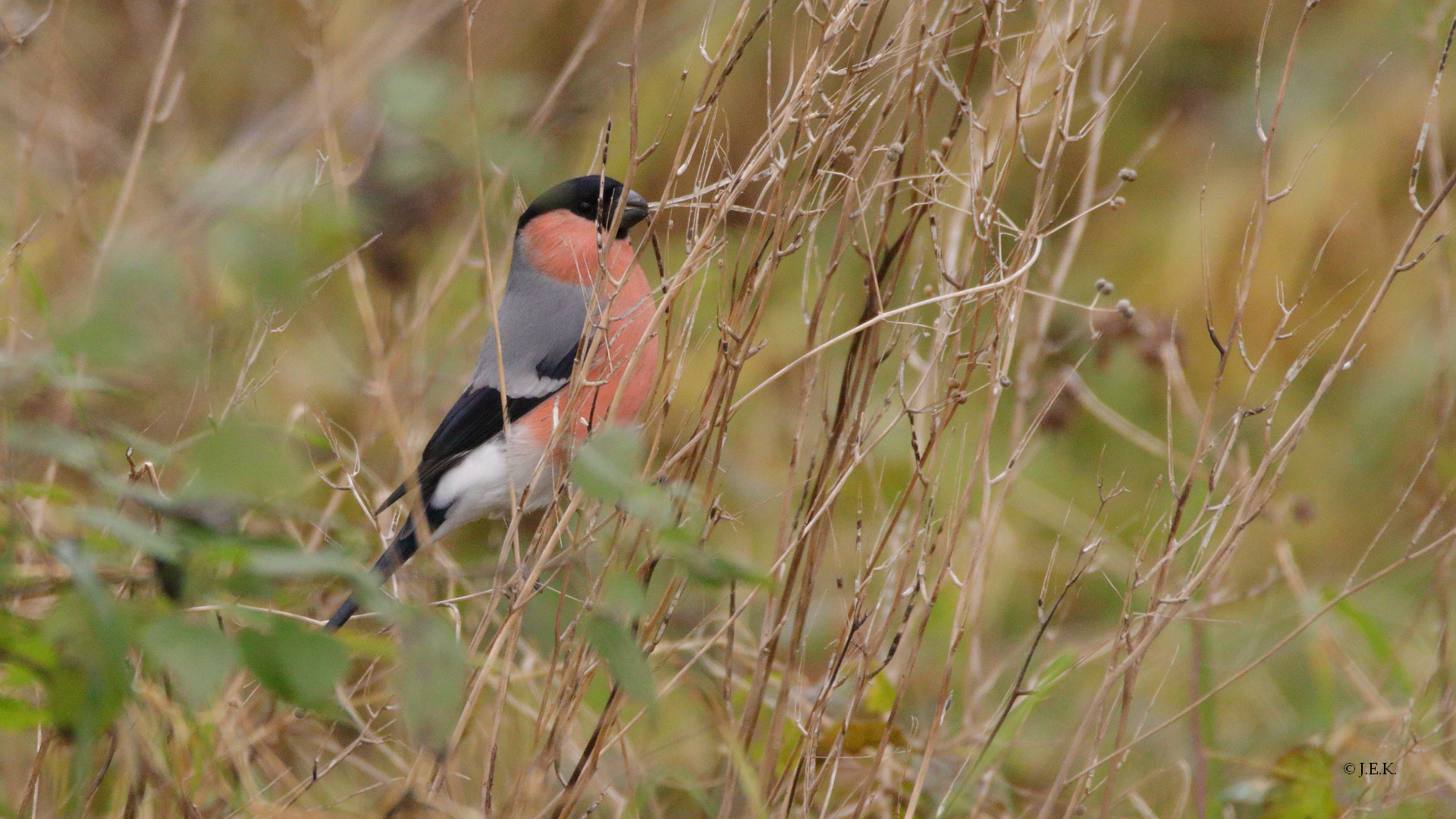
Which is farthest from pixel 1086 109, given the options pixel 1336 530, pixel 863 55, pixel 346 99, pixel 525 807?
pixel 525 807

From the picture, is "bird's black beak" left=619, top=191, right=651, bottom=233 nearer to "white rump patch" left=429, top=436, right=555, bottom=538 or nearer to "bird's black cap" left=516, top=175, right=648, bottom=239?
"bird's black cap" left=516, top=175, right=648, bottom=239

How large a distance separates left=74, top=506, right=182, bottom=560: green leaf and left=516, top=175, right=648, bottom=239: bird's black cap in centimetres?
150

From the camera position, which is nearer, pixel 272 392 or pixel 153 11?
pixel 272 392

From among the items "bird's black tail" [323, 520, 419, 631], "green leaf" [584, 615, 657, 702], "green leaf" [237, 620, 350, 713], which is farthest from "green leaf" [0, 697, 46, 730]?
"bird's black tail" [323, 520, 419, 631]

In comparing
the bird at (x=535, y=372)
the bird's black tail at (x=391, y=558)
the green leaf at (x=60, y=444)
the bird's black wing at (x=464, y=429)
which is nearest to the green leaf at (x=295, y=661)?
the green leaf at (x=60, y=444)

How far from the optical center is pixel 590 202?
2.44 meters

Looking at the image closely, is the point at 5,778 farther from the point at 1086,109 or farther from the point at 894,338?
the point at 1086,109

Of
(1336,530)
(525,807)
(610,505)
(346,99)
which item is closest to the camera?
(525,807)

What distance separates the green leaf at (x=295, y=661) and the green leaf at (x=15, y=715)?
0.29 meters

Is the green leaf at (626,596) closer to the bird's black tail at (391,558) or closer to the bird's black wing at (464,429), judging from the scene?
the bird's black tail at (391,558)

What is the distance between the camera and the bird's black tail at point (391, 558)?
1.64 metres

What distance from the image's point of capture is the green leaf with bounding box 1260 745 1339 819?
1716 mm

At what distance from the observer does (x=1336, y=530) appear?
11.1 ft

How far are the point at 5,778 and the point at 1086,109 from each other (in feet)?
10.9
